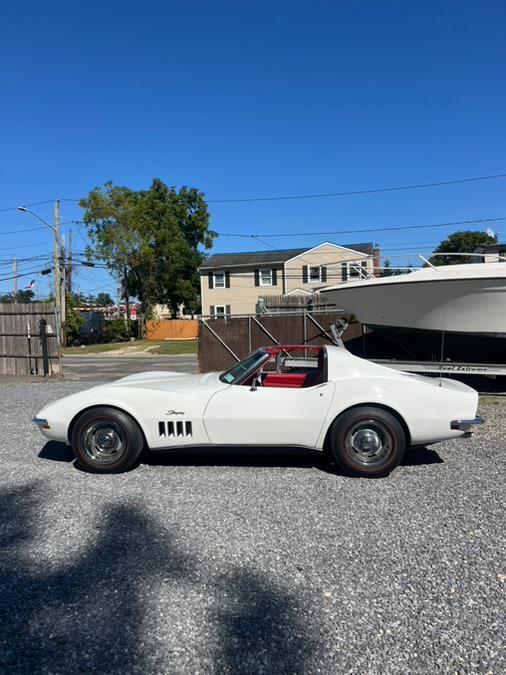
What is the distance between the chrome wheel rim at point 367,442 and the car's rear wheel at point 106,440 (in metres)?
1.96

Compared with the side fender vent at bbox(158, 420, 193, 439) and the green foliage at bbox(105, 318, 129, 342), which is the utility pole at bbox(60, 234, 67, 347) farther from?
the side fender vent at bbox(158, 420, 193, 439)

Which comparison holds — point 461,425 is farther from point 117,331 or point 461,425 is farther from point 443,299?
point 117,331

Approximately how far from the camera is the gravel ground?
207 cm

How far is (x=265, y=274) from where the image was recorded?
33.4 metres

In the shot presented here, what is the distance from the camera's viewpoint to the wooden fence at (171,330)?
Answer: 124 feet

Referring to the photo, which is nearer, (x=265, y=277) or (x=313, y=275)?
(x=313, y=275)

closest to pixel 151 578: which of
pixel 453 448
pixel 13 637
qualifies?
pixel 13 637

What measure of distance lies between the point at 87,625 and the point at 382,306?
8.32 m

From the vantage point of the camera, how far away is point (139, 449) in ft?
14.2

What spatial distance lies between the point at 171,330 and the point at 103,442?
34319 mm

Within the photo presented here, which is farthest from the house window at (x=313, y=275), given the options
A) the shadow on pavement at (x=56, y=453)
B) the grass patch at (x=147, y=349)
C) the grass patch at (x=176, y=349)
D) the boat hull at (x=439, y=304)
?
the shadow on pavement at (x=56, y=453)

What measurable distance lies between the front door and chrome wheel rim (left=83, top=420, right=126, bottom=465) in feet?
2.85

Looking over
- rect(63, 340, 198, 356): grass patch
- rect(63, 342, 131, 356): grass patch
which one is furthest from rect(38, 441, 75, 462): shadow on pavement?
rect(63, 342, 131, 356): grass patch

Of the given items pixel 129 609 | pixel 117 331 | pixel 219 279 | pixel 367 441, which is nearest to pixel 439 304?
pixel 367 441
